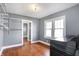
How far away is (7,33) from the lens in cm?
106

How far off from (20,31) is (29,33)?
175 mm

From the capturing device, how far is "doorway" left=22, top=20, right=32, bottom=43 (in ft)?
3.63

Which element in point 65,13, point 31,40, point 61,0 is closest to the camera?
point 61,0

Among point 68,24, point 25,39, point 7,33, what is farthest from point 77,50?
point 7,33

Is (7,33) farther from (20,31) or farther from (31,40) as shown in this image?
(31,40)

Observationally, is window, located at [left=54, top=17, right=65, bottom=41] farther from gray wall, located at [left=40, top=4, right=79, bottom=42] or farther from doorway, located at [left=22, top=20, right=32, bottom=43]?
doorway, located at [left=22, top=20, right=32, bottom=43]

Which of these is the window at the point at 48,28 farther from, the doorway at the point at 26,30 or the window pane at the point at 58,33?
the doorway at the point at 26,30

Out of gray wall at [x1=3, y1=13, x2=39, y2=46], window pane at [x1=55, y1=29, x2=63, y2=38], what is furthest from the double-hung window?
gray wall at [x1=3, y1=13, x2=39, y2=46]

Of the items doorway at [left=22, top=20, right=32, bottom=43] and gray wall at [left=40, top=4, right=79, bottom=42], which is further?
doorway at [left=22, top=20, right=32, bottom=43]

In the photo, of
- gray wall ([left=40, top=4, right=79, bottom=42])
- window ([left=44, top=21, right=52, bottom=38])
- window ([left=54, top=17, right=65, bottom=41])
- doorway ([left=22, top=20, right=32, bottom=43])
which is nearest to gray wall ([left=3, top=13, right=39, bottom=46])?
doorway ([left=22, top=20, right=32, bottom=43])

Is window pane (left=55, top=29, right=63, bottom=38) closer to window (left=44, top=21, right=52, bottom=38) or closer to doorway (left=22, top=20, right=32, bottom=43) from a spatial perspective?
window (left=44, top=21, right=52, bottom=38)

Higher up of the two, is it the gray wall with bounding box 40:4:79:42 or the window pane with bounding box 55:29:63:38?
the gray wall with bounding box 40:4:79:42

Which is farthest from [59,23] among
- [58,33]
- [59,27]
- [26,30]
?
[26,30]

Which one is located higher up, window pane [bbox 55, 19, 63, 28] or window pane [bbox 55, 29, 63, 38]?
window pane [bbox 55, 19, 63, 28]
